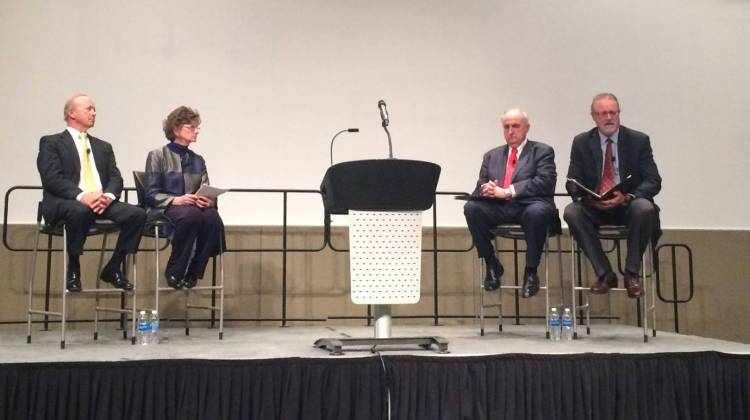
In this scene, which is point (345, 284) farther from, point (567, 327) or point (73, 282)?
point (73, 282)

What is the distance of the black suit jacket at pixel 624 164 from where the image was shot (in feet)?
12.7

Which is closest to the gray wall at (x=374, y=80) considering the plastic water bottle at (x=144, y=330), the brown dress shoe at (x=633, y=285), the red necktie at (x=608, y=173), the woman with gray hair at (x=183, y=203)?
the woman with gray hair at (x=183, y=203)

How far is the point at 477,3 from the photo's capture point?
6117 mm

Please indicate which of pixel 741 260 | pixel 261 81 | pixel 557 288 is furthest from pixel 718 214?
pixel 261 81

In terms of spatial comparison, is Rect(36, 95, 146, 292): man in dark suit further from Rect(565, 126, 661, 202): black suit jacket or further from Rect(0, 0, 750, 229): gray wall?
Rect(565, 126, 661, 202): black suit jacket

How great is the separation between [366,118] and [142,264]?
219cm

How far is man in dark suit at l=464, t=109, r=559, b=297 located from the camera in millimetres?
3846

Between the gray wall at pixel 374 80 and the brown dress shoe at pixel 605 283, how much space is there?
7.43 feet

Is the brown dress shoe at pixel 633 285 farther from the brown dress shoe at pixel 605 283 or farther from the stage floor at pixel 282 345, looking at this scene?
the stage floor at pixel 282 345

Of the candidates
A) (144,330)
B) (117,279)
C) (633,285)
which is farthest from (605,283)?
(117,279)

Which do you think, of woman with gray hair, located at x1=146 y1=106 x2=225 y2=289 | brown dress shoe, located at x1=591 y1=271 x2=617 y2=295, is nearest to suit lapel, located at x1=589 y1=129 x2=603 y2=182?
brown dress shoe, located at x1=591 y1=271 x2=617 y2=295

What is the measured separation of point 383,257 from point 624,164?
5.72 feet

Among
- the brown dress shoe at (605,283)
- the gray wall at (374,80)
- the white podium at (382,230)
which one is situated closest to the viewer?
the white podium at (382,230)

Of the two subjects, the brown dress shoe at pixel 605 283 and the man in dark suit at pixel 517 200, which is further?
the man in dark suit at pixel 517 200
